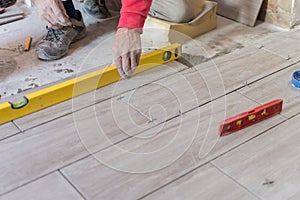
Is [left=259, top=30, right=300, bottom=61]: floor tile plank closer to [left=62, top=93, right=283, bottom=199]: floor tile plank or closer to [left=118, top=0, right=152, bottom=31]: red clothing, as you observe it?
[left=62, top=93, right=283, bottom=199]: floor tile plank

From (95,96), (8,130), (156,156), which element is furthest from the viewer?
(95,96)

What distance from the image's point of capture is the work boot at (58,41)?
2.00 m

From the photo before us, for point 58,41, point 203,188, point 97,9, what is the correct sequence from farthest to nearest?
point 97,9 < point 58,41 < point 203,188

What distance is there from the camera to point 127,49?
1.38m

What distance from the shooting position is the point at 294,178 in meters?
1.31

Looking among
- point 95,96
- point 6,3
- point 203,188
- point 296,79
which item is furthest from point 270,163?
point 6,3

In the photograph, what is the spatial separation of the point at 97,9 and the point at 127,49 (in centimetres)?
104

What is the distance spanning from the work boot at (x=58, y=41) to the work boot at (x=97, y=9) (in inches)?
8.6

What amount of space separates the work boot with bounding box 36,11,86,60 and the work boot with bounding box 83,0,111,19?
0.22m

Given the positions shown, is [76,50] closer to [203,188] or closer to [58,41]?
[58,41]

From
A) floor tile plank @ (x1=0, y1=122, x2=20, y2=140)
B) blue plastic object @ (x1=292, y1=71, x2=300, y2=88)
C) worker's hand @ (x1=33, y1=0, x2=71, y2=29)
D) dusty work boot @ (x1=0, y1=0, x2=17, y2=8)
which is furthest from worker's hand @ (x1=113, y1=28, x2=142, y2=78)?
dusty work boot @ (x1=0, y1=0, x2=17, y2=8)

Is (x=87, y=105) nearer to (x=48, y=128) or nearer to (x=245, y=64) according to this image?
(x=48, y=128)

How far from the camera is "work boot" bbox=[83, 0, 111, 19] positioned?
236cm

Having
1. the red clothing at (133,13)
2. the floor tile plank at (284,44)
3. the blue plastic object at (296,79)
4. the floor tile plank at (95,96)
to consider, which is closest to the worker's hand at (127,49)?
the red clothing at (133,13)
